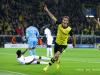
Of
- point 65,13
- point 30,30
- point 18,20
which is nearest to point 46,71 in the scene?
point 30,30

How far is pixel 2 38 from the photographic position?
4859 centimetres

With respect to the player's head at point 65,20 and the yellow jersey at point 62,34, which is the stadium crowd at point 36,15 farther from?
the player's head at point 65,20

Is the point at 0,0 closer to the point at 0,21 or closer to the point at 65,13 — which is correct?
the point at 0,21

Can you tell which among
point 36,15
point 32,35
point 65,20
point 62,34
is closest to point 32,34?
point 32,35

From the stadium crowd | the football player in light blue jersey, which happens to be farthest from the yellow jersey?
the stadium crowd

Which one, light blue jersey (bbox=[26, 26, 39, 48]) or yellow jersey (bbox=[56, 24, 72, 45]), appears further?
light blue jersey (bbox=[26, 26, 39, 48])

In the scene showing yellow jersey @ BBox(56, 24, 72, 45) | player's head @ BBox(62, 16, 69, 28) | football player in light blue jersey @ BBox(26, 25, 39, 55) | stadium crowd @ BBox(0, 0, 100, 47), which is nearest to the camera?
player's head @ BBox(62, 16, 69, 28)

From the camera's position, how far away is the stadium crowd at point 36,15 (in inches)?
2014

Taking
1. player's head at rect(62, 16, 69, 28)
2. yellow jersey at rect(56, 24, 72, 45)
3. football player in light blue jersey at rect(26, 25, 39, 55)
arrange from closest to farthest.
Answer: player's head at rect(62, 16, 69, 28)
yellow jersey at rect(56, 24, 72, 45)
football player in light blue jersey at rect(26, 25, 39, 55)

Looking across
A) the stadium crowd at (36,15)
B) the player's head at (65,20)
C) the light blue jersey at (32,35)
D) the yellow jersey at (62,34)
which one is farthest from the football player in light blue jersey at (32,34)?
the stadium crowd at (36,15)

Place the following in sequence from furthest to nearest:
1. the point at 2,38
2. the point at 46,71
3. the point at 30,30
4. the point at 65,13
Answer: the point at 65,13
the point at 2,38
the point at 30,30
the point at 46,71

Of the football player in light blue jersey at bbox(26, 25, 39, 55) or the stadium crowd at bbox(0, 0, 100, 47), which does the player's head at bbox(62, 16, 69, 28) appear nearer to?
the football player in light blue jersey at bbox(26, 25, 39, 55)

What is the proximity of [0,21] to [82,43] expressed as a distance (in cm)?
890

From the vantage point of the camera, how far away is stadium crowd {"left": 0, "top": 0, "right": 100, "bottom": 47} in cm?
5116
